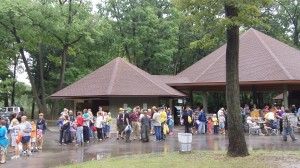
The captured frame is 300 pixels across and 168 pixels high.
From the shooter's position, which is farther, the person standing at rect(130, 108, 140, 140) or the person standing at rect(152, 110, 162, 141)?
the person standing at rect(130, 108, 140, 140)

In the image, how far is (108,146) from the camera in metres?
18.5

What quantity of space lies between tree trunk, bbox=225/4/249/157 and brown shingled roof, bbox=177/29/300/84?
1468 centimetres

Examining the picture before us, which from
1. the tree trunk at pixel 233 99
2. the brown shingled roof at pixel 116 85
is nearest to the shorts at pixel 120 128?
the brown shingled roof at pixel 116 85

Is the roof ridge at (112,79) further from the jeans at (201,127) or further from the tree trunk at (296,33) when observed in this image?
the tree trunk at (296,33)

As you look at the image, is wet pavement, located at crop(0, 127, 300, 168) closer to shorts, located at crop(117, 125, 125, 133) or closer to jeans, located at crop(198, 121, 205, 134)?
shorts, located at crop(117, 125, 125, 133)

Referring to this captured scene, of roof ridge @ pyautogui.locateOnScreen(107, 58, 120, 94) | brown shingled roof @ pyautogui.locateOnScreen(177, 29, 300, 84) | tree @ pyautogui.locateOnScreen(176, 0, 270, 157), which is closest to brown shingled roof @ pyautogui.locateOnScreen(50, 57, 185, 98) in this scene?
roof ridge @ pyautogui.locateOnScreen(107, 58, 120, 94)

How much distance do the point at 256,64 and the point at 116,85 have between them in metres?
11.0

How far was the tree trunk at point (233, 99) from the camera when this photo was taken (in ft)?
42.9

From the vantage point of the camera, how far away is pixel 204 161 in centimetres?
1240

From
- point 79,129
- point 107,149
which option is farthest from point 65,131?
point 107,149

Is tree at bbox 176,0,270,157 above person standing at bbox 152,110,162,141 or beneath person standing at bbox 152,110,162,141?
above

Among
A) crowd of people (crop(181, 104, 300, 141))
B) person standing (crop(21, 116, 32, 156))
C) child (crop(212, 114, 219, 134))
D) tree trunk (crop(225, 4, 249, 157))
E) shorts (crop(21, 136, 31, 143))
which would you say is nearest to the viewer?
tree trunk (crop(225, 4, 249, 157))

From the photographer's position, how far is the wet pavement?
47.7 ft

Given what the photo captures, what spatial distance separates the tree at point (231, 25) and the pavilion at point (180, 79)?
14565mm
